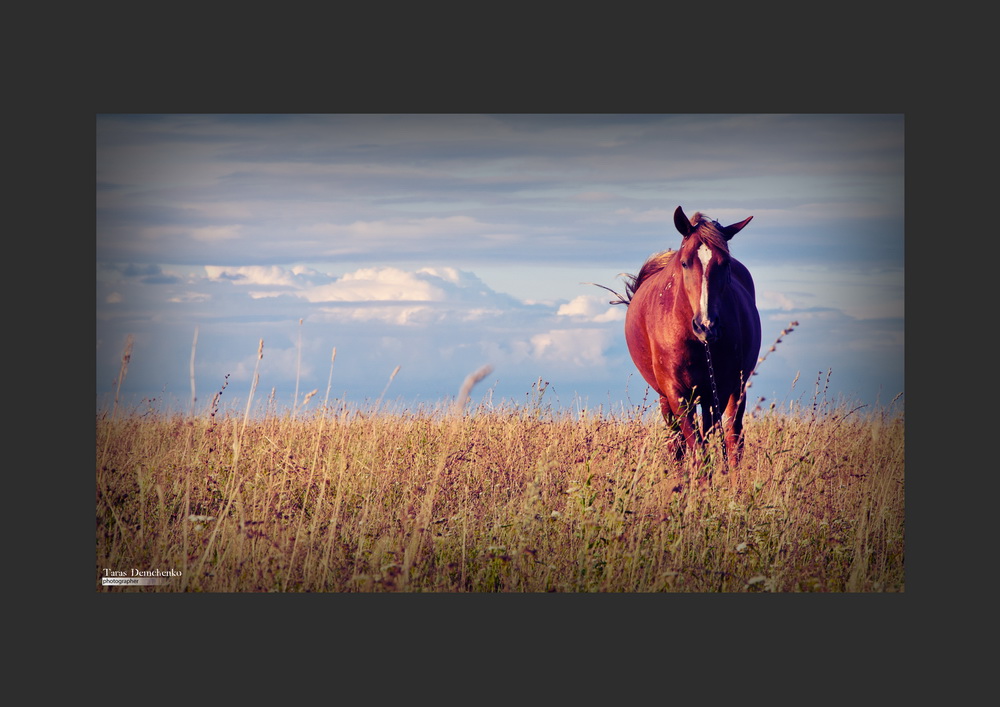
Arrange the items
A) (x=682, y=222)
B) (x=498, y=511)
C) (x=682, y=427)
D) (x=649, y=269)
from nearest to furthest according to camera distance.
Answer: (x=498, y=511) < (x=682, y=222) < (x=682, y=427) < (x=649, y=269)

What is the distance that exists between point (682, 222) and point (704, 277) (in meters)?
0.45

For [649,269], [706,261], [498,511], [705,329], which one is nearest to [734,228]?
[706,261]

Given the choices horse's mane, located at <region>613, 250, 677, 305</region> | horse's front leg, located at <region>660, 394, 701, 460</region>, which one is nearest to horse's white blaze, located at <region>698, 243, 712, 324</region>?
horse's front leg, located at <region>660, 394, 701, 460</region>

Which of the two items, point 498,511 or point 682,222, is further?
point 682,222

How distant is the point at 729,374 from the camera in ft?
25.3

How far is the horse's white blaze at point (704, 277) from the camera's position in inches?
271

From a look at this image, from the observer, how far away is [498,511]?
6.62 meters

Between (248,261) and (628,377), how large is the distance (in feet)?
10.1

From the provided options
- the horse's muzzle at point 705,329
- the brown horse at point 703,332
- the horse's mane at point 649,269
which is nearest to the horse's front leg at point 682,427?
the brown horse at point 703,332

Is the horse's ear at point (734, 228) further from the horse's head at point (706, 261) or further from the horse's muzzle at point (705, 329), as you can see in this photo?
the horse's muzzle at point (705, 329)

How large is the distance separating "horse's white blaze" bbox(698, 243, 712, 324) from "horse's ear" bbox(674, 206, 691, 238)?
0.16 metres

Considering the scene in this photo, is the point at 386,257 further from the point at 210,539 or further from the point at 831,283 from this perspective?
the point at 831,283

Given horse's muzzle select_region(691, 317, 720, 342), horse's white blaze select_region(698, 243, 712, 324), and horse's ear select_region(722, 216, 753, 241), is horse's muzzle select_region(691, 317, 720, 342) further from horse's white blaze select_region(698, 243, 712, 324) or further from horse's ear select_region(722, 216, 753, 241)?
horse's ear select_region(722, 216, 753, 241)

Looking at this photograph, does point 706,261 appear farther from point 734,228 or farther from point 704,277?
point 734,228
